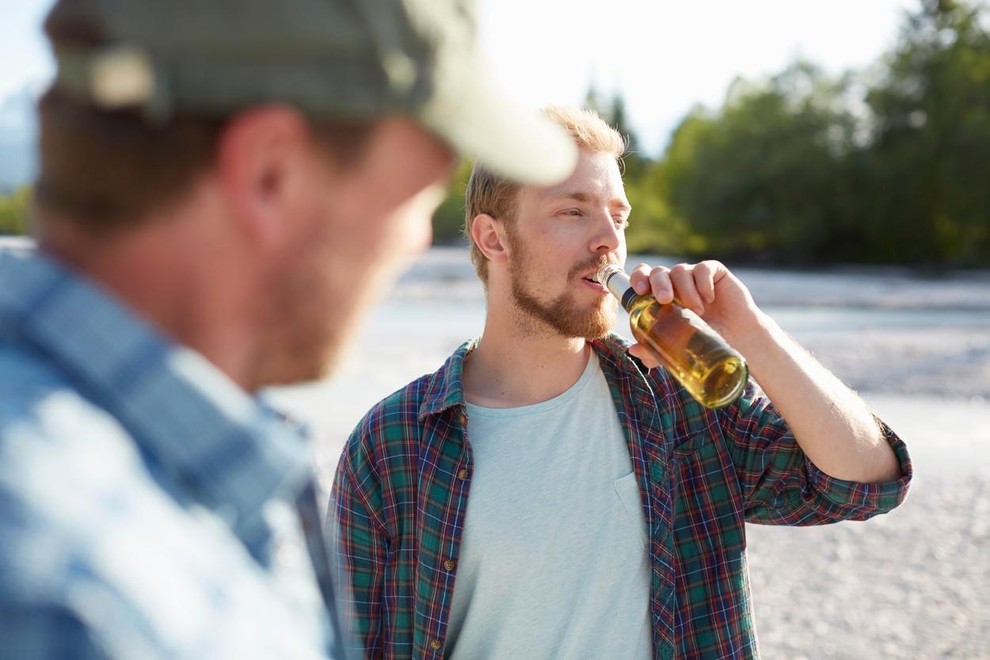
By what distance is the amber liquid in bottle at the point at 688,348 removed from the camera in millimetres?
2018

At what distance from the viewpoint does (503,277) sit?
2.63m

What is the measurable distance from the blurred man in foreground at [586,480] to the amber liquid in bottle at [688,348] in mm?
52

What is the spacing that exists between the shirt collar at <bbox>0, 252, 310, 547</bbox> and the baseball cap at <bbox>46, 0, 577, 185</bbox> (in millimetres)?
190

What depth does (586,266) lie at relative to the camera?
2494 millimetres

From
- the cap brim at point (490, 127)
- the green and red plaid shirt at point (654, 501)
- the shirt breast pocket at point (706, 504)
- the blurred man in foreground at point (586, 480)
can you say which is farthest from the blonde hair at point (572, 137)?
the cap brim at point (490, 127)

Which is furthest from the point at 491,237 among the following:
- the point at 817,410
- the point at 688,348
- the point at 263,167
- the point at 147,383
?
the point at 147,383

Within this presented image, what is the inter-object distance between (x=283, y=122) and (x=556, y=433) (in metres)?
1.57

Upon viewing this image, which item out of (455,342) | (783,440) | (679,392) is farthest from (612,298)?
(455,342)

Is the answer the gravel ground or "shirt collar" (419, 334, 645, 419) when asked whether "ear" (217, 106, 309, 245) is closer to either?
the gravel ground

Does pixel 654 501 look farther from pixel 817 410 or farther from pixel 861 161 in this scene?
pixel 861 161

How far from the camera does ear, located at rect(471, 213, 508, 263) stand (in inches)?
104

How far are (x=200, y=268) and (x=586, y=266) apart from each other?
1688 mm

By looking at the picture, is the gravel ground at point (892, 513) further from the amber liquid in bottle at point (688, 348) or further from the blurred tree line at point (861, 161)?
the blurred tree line at point (861, 161)

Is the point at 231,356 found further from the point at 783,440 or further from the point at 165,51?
the point at 783,440
